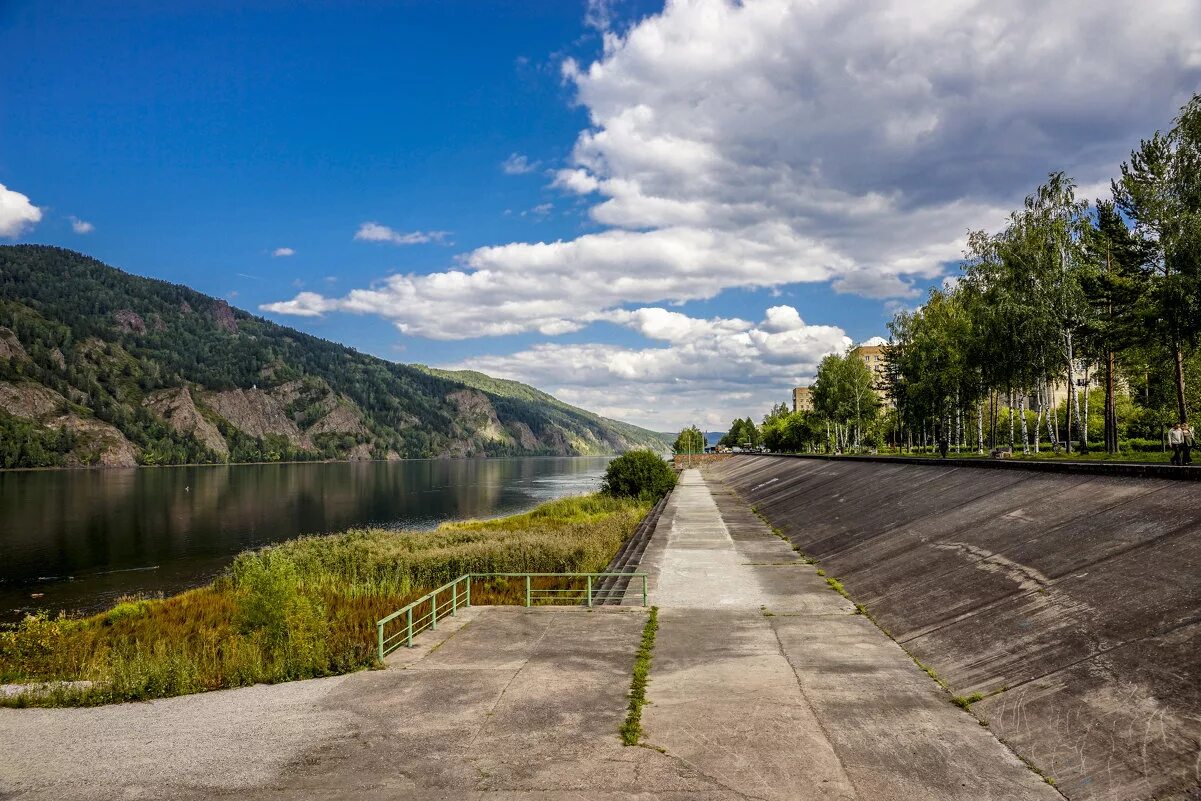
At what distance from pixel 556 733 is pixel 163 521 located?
7503 cm

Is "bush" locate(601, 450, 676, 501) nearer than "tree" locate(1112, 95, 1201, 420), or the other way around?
"tree" locate(1112, 95, 1201, 420)

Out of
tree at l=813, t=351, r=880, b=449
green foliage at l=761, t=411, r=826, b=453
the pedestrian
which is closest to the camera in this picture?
the pedestrian

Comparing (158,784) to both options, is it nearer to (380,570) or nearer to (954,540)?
(954,540)

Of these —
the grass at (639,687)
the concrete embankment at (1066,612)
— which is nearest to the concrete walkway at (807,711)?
the grass at (639,687)

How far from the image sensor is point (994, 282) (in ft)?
164

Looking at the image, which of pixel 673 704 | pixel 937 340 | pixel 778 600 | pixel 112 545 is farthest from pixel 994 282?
pixel 112 545

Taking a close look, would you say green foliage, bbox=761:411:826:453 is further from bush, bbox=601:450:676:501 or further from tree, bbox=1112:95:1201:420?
tree, bbox=1112:95:1201:420

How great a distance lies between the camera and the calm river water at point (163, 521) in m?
40.4

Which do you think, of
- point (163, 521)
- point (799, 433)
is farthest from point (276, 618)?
point (799, 433)

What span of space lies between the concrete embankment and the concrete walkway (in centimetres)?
69

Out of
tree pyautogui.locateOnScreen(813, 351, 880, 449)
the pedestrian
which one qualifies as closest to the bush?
tree pyautogui.locateOnScreen(813, 351, 880, 449)

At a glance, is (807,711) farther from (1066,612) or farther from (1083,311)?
(1083,311)

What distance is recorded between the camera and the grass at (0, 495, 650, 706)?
43.9ft

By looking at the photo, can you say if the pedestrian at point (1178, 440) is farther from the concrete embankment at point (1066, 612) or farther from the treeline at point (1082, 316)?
the treeline at point (1082, 316)
